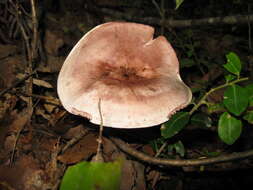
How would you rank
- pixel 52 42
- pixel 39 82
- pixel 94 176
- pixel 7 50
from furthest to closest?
pixel 52 42 → pixel 7 50 → pixel 39 82 → pixel 94 176

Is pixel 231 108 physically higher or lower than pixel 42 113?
higher

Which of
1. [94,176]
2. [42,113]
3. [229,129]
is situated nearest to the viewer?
[94,176]

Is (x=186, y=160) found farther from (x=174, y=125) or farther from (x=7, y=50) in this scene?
(x=7, y=50)

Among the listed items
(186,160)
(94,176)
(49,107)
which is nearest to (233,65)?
(186,160)

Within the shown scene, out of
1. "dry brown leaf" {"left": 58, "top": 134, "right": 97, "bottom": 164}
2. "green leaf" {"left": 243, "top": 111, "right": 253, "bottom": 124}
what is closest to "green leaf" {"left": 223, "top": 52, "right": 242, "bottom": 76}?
"green leaf" {"left": 243, "top": 111, "right": 253, "bottom": 124}

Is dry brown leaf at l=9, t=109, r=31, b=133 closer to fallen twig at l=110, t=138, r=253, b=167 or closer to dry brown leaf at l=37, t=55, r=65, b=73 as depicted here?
dry brown leaf at l=37, t=55, r=65, b=73

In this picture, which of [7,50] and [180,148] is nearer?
[180,148]

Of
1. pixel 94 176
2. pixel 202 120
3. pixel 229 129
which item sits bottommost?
pixel 202 120
